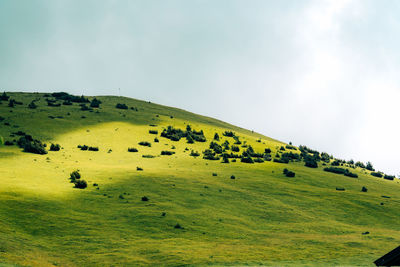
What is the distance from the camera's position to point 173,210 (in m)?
45.7

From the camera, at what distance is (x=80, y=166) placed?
63062mm

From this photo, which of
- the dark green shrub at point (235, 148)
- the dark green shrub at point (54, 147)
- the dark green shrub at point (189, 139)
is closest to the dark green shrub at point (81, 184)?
the dark green shrub at point (54, 147)

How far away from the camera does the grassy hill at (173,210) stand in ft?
111

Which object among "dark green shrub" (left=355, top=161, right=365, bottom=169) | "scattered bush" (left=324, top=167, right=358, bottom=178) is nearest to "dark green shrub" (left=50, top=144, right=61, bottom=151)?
"scattered bush" (left=324, top=167, right=358, bottom=178)

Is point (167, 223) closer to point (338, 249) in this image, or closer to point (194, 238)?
point (194, 238)

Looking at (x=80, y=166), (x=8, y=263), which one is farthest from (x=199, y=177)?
(x=8, y=263)

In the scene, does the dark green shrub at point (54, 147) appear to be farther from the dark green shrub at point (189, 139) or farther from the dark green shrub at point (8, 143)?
the dark green shrub at point (189, 139)

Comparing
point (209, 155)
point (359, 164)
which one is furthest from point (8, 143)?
point (359, 164)

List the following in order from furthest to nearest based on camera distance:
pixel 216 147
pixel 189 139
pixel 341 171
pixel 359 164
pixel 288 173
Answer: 1. pixel 359 164
2. pixel 189 139
3. pixel 216 147
4. pixel 341 171
5. pixel 288 173

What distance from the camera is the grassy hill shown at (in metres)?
33.7

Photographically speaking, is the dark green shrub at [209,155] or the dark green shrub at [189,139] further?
the dark green shrub at [189,139]

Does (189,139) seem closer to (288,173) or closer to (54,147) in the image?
(288,173)

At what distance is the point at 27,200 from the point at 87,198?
23.4 ft

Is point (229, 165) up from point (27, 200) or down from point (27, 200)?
up
